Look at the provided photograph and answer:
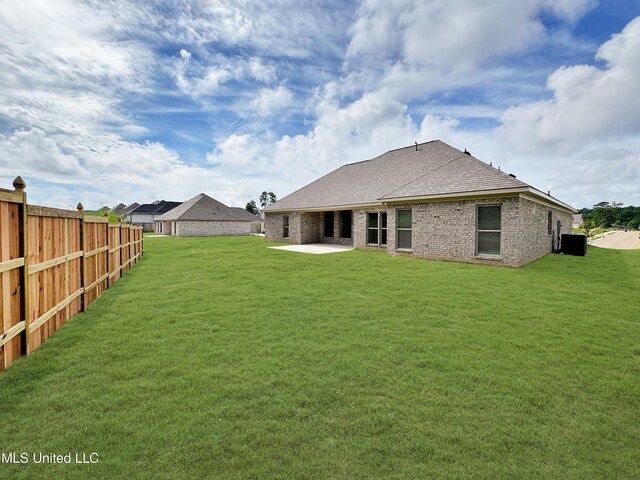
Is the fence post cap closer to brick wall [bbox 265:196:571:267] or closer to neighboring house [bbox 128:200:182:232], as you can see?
brick wall [bbox 265:196:571:267]

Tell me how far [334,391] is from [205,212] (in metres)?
40.8

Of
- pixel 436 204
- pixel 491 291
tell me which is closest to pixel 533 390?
pixel 491 291

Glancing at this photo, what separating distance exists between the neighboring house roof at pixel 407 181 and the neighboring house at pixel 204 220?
1997 centimetres

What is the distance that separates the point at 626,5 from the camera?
9.76 meters

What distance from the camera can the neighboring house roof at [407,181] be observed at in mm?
11836

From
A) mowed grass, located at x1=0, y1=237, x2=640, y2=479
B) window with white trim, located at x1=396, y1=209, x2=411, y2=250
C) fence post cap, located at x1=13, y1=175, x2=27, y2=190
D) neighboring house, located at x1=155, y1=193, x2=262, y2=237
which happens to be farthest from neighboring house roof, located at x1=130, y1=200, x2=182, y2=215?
fence post cap, located at x1=13, y1=175, x2=27, y2=190

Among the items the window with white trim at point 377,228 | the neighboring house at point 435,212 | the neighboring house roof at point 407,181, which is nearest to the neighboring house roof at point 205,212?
the neighboring house roof at point 407,181

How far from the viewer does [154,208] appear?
198 feet

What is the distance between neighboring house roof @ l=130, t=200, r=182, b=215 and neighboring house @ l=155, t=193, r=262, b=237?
52.5 feet

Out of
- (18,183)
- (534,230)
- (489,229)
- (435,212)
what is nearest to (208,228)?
(435,212)

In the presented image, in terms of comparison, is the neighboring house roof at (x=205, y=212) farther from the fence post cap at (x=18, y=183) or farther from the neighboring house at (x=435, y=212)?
the fence post cap at (x=18, y=183)

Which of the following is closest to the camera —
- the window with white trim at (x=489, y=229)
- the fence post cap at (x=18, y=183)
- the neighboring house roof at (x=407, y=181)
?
the fence post cap at (x=18, y=183)

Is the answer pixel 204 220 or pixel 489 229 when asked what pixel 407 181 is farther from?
pixel 204 220

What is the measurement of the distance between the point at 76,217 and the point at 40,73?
15.3 ft
